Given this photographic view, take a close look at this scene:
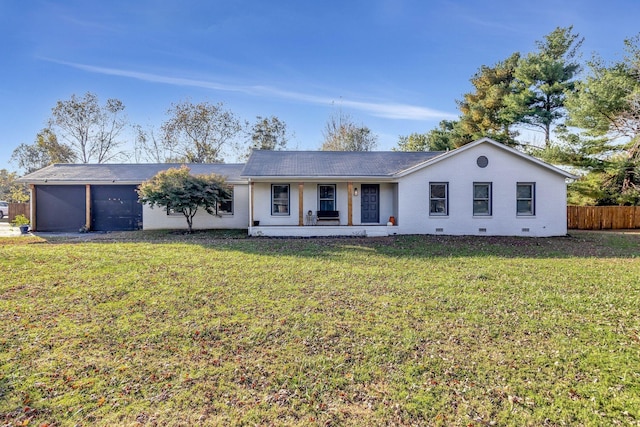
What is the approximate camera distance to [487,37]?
1533 cm

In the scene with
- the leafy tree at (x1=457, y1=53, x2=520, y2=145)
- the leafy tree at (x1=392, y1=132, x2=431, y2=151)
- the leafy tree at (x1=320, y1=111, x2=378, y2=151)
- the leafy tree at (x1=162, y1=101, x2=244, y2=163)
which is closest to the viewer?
the leafy tree at (x1=457, y1=53, x2=520, y2=145)

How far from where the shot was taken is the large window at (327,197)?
1570cm

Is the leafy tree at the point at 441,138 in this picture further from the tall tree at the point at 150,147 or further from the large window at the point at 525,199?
the tall tree at the point at 150,147

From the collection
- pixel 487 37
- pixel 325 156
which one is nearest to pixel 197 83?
pixel 325 156

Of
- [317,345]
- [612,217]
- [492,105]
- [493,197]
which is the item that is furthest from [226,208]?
[492,105]

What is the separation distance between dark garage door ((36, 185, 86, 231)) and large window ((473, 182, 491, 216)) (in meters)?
19.5

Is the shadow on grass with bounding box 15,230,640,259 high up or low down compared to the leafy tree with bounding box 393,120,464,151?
down

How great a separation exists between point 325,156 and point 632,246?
13529 millimetres

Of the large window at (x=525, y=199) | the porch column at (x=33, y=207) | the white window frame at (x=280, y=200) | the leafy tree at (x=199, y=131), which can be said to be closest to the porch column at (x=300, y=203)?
the white window frame at (x=280, y=200)

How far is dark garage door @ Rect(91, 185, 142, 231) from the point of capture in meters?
17.1

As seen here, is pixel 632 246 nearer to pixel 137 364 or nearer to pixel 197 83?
pixel 137 364

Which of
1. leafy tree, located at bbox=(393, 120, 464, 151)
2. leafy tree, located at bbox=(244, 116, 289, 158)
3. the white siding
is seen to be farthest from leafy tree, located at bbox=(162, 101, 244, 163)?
the white siding

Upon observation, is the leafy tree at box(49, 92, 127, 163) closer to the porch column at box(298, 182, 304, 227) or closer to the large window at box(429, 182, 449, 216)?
the porch column at box(298, 182, 304, 227)

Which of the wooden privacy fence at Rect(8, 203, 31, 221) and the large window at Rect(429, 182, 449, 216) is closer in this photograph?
the large window at Rect(429, 182, 449, 216)
